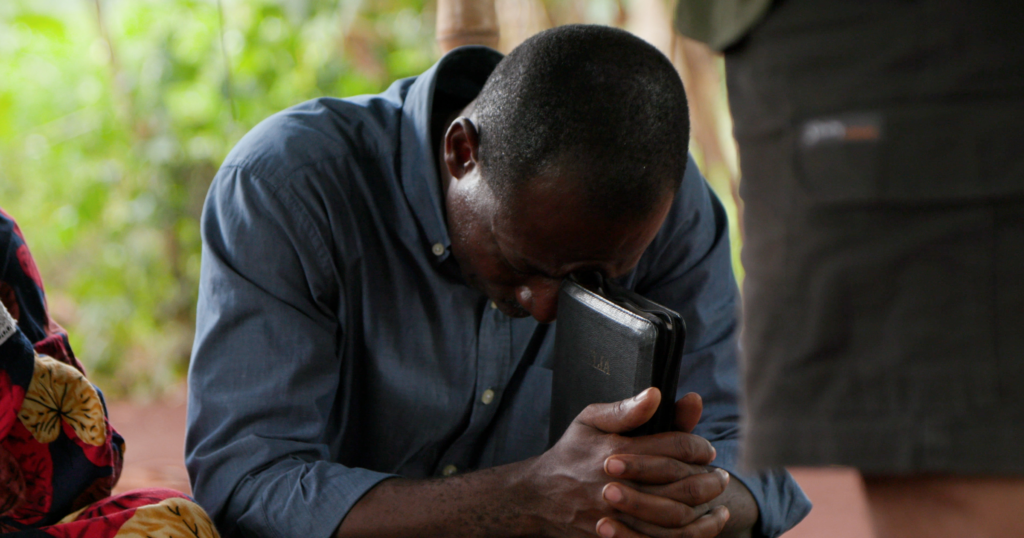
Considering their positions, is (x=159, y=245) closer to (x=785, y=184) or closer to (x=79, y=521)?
(x=79, y=521)

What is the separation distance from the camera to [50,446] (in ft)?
3.80

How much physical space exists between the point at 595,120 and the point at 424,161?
386 mm

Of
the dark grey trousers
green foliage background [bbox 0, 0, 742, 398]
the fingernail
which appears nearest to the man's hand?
the fingernail

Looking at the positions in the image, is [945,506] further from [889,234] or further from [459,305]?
[459,305]

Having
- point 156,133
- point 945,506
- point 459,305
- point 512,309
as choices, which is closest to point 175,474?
point 156,133

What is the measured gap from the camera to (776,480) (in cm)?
157

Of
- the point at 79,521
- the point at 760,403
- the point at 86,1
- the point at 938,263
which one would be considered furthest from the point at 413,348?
the point at 86,1

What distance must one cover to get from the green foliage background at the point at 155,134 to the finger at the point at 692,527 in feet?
10.3

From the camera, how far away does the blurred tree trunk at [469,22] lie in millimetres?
1883

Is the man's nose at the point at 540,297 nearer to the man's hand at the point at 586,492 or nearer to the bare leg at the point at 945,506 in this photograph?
the man's hand at the point at 586,492

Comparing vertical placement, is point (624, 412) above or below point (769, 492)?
above

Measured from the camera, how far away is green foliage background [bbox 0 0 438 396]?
4.10 m

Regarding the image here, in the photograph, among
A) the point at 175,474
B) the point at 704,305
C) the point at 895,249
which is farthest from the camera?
the point at 175,474

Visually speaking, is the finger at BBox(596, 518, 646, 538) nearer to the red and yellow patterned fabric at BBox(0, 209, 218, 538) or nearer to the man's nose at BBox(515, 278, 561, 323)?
the man's nose at BBox(515, 278, 561, 323)
